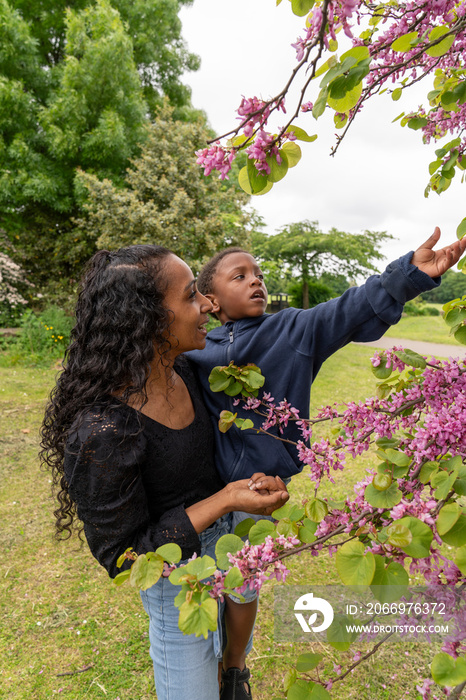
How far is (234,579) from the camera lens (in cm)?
79

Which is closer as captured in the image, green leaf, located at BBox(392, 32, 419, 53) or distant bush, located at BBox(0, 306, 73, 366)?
green leaf, located at BBox(392, 32, 419, 53)

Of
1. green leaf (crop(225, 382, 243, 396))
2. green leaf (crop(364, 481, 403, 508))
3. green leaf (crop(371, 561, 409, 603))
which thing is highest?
green leaf (crop(225, 382, 243, 396))

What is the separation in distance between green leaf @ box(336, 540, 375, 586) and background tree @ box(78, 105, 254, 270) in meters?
7.00

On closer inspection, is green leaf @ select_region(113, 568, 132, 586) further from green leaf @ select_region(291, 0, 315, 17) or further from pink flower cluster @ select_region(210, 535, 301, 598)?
green leaf @ select_region(291, 0, 315, 17)

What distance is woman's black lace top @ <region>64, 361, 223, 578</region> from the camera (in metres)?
1.12

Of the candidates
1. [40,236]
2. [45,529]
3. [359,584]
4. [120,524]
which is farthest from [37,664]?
[40,236]

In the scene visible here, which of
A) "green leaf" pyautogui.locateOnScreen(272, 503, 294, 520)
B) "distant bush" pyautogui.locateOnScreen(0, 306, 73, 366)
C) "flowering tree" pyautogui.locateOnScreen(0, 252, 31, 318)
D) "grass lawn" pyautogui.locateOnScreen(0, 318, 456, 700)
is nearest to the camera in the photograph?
"green leaf" pyautogui.locateOnScreen(272, 503, 294, 520)

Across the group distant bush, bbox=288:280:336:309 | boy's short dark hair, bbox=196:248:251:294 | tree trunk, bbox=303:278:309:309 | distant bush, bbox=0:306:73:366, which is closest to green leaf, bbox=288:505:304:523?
boy's short dark hair, bbox=196:248:251:294

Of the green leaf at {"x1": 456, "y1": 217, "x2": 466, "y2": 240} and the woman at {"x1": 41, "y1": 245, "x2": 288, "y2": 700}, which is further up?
the green leaf at {"x1": 456, "y1": 217, "x2": 466, "y2": 240}

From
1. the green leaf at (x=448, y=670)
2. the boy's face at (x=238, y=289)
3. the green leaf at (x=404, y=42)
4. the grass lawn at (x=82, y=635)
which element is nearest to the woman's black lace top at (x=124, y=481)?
the boy's face at (x=238, y=289)

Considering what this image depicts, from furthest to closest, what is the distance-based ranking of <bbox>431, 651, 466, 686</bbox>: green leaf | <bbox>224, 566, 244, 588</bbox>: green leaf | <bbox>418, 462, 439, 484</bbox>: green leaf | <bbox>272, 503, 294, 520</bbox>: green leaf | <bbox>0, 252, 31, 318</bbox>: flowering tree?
1. <bbox>0, 252, 31, 318</bbox>: flowering tree
2. <bbox>272, 503, 294, 520</bbox>: green leaf
3. <bbox>418, 462, 439, 484</bbox>: green leaf
4. <bbox>224, 566, 244, 588</bbox>: green leaf
5. <bbox>431, 651, 466, 686</bbox>: green leaf

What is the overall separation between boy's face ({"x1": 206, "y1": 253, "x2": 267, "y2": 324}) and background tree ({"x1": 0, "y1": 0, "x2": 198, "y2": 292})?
306 inches

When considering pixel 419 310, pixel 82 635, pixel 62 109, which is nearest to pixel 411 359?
pixel 82 635

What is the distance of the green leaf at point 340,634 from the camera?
0.85 metres
